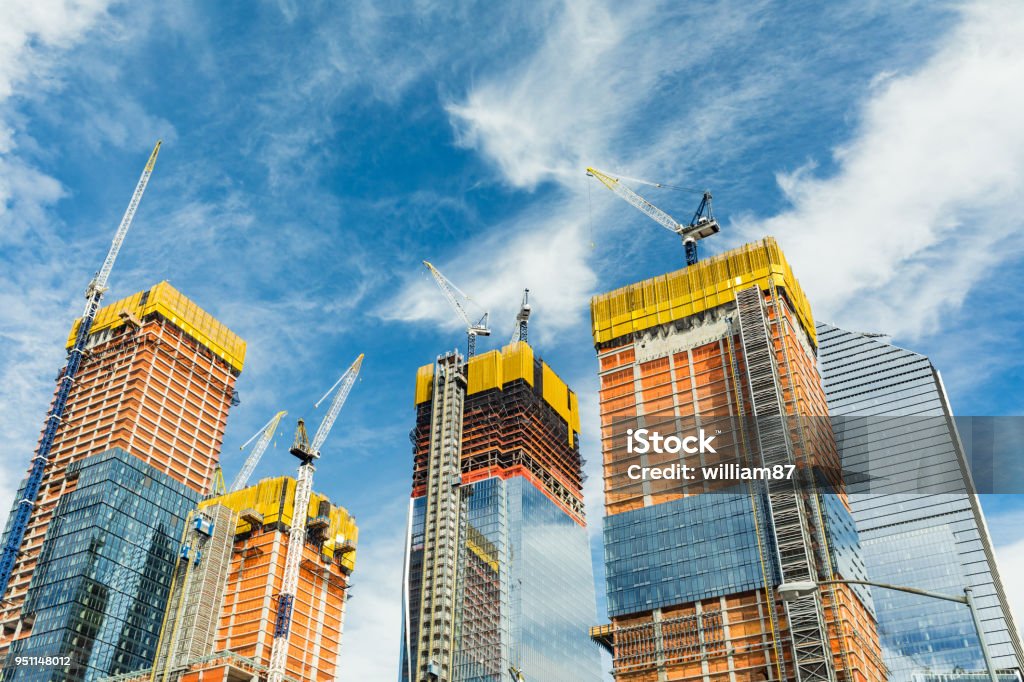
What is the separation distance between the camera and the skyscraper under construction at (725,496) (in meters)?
126

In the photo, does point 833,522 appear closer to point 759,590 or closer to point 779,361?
point 759,590

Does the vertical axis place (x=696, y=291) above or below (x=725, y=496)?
above

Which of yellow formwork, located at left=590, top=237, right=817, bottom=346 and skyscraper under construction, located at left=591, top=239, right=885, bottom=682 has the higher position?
yellow formwork, located at left=590, top=237, right=817, bottom=346

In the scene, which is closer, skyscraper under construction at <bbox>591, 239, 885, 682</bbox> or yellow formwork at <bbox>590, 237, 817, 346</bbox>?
skyscraper under construction at <bbox>591, 239, 885, 682</bbox>

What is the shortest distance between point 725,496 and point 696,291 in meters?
41.5

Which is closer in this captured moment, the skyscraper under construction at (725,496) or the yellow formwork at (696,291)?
the skyscraper under construction at (725,496)

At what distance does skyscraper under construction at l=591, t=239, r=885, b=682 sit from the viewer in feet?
414

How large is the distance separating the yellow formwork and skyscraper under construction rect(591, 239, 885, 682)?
289mm

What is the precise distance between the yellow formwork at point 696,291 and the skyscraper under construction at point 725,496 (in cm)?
29

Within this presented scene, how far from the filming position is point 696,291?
16412cm

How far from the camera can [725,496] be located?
139 m

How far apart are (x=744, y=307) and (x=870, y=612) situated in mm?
52436

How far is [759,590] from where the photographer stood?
12912 centimetres

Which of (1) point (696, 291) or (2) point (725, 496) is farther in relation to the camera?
(1) point (696, 291)
